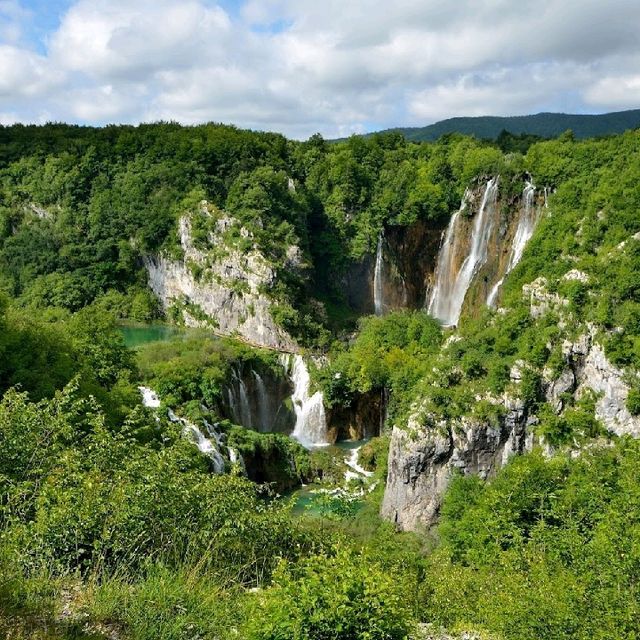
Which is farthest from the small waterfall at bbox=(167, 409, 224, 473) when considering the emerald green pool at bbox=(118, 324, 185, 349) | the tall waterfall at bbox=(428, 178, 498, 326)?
the tall waterfall at bbox=(428, 178, 498, 326)

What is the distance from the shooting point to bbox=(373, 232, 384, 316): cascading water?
6094cm

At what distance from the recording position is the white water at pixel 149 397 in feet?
98.2

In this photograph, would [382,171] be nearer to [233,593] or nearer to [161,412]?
[161,412]

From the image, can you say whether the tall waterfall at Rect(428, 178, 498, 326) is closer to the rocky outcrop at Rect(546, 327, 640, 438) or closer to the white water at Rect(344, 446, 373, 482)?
the white water at Rect(344, 446, 373, 482)

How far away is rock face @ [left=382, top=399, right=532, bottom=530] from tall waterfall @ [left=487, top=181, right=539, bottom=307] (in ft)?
60.8

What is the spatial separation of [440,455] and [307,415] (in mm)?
13029

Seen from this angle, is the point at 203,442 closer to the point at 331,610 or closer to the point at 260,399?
the point at 260,399

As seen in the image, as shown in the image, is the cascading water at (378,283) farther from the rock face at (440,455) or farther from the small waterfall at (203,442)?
the rock face at (440,455)

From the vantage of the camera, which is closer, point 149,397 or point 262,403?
point 149,397

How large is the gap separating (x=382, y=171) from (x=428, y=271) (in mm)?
13047

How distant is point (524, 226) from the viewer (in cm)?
4572

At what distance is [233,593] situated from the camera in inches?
383

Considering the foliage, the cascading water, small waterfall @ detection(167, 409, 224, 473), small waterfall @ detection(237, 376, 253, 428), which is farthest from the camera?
the cascading water

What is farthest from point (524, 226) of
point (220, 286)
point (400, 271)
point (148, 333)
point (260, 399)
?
point (148, 333)
